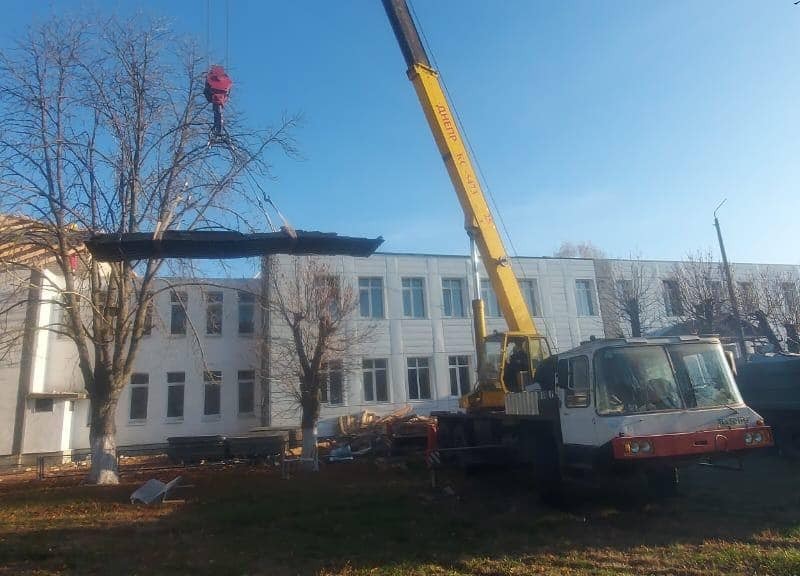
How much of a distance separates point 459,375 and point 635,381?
20371 mm

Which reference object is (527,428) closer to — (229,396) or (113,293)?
(113,293)

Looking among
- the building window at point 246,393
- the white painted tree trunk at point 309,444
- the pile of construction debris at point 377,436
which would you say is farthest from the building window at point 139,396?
the white painted tree trunk at point 309,444

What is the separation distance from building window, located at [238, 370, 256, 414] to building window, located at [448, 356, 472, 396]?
9.66 m

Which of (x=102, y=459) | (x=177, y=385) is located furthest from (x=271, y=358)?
(x=102, y=459)

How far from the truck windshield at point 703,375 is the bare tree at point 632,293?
1773cm

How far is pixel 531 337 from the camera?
1248 centimetres

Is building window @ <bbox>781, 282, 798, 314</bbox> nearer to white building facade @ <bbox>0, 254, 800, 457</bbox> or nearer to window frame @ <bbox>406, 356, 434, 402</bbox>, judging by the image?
white building facade @ <bbox>0, 254, 800, 457</bbox>

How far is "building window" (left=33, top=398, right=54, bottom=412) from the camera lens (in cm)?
2327

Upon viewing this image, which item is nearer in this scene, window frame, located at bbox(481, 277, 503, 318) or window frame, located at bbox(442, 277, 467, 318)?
window frame, located at bbox(442, 277, 467, 318)

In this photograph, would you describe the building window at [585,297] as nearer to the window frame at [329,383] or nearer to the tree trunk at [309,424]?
the window frame at [329,383]

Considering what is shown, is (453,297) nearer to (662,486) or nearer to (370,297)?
(370,297)

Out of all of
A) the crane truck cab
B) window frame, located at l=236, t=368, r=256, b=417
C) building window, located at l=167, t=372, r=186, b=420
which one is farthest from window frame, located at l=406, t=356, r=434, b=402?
the crane truck cab

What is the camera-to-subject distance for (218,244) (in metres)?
8.38

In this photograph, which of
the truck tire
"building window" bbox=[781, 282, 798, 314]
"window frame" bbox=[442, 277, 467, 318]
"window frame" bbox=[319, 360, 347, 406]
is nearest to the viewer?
the truck tire
